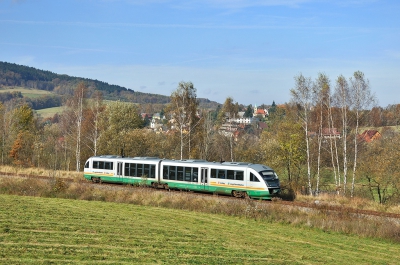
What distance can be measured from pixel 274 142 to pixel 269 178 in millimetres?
28897

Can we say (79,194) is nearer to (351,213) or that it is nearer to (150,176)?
(150,176)

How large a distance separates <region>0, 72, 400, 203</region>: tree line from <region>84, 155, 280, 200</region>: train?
9.08 metres

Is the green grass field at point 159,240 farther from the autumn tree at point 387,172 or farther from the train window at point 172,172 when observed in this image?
the autumn tree at point 387,172

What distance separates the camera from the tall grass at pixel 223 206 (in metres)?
22.9

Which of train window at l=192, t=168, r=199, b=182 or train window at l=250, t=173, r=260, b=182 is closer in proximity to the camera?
train window at l=250, t=173, r=260, b=182

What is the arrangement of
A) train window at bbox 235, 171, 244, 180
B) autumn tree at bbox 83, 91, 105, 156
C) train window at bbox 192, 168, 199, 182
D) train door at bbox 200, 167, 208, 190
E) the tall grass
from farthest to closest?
autumn tree at bbox 83, 91, 105, 156
train window at bbox 192, 168, 199, 182
train door at bbox 200, 167, 208, 190
train window at bbox 235, 171, 244, 180
the tall grass

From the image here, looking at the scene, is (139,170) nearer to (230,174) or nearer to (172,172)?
(172,172)

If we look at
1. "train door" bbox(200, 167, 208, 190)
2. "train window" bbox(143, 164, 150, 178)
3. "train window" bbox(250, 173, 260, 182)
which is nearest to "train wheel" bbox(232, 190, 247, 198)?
"train window" bbox(250, 173, 260, 182)

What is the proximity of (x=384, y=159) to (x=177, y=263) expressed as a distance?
2660 centimetres

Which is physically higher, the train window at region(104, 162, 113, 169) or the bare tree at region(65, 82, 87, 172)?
the bare tree at region(65, 82, 87, 172)

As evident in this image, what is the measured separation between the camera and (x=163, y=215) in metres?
25.1

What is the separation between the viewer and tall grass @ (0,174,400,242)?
22.9 metres

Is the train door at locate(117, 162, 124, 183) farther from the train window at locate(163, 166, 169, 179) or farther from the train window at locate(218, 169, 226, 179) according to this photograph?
the train window at locate(218, 169, 226, 179)

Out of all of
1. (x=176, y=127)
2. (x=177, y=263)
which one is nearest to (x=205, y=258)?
(x=177, y=263)
